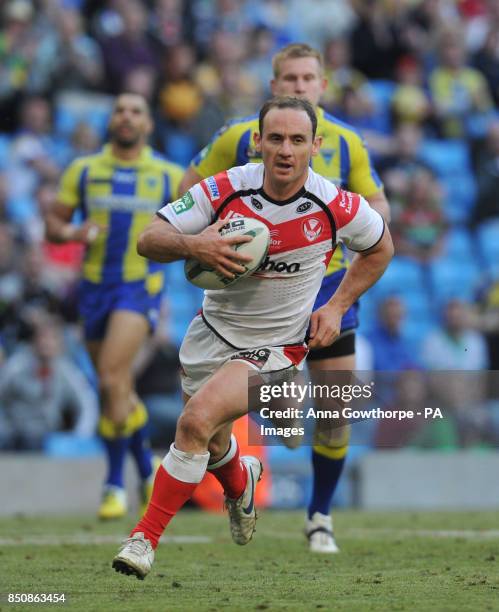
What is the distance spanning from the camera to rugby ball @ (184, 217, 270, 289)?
6.14m

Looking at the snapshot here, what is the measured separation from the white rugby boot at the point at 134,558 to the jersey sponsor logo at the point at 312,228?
1610 mm

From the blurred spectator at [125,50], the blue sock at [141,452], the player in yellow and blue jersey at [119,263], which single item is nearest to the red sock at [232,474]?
the player in yellow and blue jersey at [119,263]

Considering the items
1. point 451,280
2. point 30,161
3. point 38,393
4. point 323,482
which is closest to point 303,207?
point 323,482

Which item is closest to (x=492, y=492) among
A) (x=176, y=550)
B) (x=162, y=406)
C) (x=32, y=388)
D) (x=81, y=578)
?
(x=162, y=406)

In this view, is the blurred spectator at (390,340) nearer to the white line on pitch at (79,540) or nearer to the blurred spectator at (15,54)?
the blurred spectator at (15,54)

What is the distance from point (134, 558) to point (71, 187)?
16.3 feet

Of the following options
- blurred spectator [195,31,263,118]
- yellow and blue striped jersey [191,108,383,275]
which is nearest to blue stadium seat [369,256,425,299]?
blurred spectator [195,31,263,118]

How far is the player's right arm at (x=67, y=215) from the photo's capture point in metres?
10.0

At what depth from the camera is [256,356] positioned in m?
6.45

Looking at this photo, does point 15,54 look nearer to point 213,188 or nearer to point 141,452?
point 141,452

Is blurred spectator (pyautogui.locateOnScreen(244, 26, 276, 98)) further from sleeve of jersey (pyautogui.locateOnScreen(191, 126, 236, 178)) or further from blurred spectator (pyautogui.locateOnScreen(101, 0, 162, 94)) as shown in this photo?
sleeve of jersey (pyautogui.locateOnScreen(191, 126, 236, 178))

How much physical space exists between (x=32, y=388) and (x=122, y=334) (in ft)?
9.01

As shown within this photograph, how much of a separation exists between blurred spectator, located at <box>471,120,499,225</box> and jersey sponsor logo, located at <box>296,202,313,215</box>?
11.7 meters

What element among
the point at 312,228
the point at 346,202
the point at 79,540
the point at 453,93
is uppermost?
the point at 453,93
